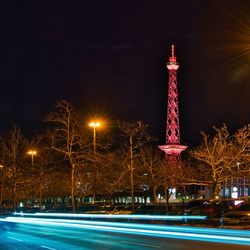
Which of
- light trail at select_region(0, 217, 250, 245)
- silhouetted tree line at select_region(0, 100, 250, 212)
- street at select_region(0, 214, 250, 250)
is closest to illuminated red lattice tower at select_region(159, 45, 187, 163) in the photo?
silhouetted tree line at select_region(0, 100, 250, 212)

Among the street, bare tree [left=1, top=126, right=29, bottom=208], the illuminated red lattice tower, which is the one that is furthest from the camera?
the illuminated red lattice tower

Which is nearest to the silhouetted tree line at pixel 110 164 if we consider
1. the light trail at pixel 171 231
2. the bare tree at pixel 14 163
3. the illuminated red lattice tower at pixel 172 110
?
the bare tree at pixel 14 163

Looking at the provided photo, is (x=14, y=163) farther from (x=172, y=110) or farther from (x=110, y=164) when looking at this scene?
(x=172, y=110)

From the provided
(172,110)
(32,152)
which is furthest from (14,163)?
(172,110)

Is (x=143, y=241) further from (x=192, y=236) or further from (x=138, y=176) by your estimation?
(x=138, y=176)

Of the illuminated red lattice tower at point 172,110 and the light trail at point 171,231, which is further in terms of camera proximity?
the illuminated red lattice tower at point 172,110

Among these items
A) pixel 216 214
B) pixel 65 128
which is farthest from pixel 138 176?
pixel 216 214

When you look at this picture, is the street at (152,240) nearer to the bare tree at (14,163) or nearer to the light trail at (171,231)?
the light trail at (171,231)

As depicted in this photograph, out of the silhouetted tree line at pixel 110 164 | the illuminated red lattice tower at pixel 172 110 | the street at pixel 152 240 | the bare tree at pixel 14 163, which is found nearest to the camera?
the street at pixel 152 240

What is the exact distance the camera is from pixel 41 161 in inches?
2266

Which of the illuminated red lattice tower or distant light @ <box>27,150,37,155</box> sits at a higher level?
the illuminated red lattice tower

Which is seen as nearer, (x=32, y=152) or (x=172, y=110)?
(x=32, y=152)

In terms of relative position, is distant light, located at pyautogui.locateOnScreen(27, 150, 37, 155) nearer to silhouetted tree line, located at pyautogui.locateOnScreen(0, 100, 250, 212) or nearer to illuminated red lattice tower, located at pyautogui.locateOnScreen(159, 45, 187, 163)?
silhouetted tree line, located at pyautogui.locateOnScreen(0, 100, 250, 212)

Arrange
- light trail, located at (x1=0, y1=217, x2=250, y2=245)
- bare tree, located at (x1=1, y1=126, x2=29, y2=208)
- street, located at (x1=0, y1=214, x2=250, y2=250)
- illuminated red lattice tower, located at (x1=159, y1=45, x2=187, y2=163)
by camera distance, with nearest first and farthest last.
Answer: light trail, located at (x1=0, y1=217, x2=250, y2=245) → street, located at (x1=0, y1=214, x2=250, y2=250) → bare tree, located at (x1=1, y1=126, x2=29, y2=208) → illuminated red lattice tower, located at (x1=159, y1=45, x2=187, y2=163)
